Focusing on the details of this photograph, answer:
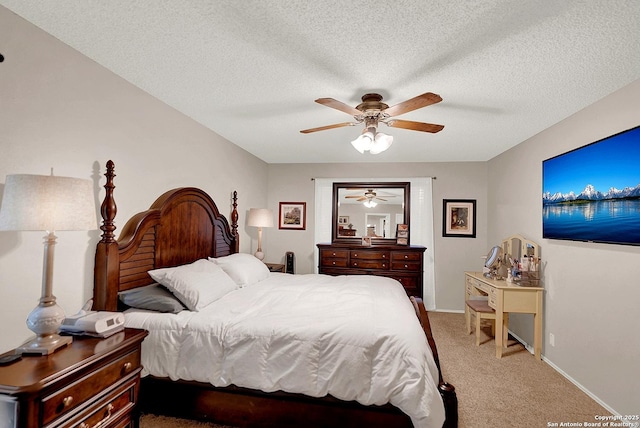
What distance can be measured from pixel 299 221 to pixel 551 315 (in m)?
3.69

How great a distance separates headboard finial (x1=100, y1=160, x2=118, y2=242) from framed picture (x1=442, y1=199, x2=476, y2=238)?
4.52m

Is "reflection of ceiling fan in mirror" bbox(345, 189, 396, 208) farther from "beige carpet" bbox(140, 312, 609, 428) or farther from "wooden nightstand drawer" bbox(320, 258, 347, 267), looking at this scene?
"beige carpet" bbox(140, 312, 609, 428)

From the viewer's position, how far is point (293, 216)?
546 cm

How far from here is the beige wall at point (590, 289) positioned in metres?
2.20

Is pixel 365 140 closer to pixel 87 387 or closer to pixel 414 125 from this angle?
pixel 414 125

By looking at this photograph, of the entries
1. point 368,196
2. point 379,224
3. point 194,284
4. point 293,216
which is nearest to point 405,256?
point 379,224

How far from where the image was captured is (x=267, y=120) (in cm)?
321

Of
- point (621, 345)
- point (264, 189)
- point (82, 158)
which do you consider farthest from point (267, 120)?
point (621, 345)

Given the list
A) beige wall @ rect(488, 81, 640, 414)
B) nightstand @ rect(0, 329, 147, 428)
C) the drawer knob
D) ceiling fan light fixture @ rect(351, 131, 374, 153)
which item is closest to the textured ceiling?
beige wall @ rect(488, 81, 640, 414)

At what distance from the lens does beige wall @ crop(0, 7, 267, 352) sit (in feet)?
5.38

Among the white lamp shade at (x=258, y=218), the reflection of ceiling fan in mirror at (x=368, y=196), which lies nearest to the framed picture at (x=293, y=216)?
Result: the reflection of ceiling fan in mirror at (x=368, y=196)

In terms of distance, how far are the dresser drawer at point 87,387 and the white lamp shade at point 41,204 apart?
70cm

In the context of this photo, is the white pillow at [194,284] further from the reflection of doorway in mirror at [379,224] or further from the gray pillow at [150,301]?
the reflection of doorway in mirror at [379,224]

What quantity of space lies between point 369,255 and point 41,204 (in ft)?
13.2
